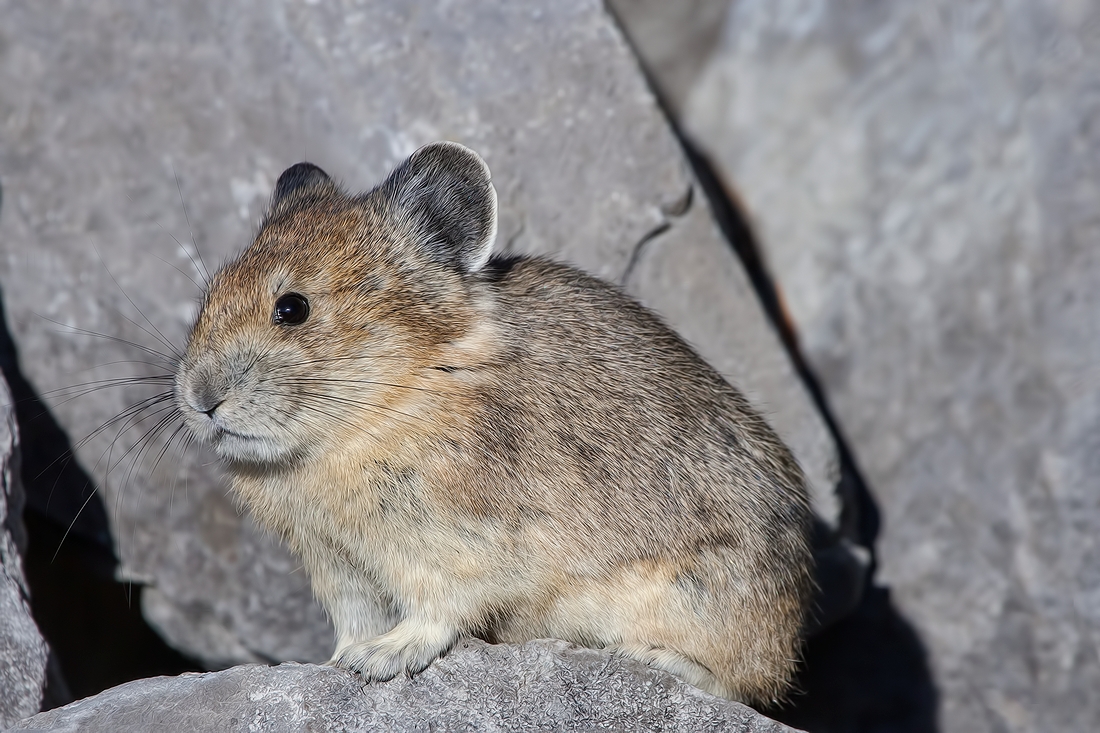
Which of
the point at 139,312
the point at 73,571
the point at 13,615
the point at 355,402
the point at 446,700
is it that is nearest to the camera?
the point at 446,700

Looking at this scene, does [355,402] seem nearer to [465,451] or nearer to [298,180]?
[465,451]

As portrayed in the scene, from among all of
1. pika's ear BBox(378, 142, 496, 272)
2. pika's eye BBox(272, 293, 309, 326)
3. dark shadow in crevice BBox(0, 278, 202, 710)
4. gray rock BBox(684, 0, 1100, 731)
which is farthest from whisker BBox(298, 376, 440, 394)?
gray rock BBox(684, 0, 1100, 731)

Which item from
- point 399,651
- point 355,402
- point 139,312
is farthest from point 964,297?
point 139,312

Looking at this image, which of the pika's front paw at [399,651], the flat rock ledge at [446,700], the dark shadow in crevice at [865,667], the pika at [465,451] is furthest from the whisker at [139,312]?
the dark shadow in crevice at [865,667]

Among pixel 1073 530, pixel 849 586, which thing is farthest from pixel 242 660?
pixel 1073 530

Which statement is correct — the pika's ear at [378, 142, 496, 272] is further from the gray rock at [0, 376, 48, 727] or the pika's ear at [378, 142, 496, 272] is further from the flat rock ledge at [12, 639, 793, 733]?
the gray rock at [0, 376, 48, 727]

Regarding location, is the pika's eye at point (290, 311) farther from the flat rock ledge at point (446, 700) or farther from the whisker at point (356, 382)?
the flat rock ledge at point (446, 700)
